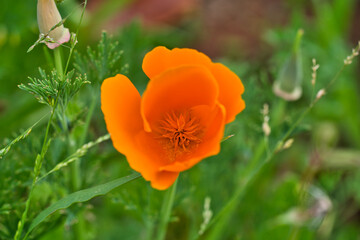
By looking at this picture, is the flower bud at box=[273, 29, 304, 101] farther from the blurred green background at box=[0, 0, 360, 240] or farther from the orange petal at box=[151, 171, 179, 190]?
the orange petal at box=[151, 171, 179, 190]

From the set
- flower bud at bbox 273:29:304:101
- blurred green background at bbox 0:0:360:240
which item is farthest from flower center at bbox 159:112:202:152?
flower bud at bbox 273:29:304:101

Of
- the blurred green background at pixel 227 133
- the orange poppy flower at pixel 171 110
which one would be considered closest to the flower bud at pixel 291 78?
the blurred green background at pixel 227 133

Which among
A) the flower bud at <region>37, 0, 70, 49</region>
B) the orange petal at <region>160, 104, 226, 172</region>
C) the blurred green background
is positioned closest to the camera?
the orange petal at <region>160, 104, 226, 172</region>

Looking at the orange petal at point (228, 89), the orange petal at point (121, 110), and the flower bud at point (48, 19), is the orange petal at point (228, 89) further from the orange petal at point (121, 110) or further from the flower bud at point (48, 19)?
the flower bud at point (48, 19)

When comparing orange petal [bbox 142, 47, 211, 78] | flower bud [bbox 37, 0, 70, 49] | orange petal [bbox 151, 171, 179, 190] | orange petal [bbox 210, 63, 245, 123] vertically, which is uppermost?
flower bud [bbox 37, 0, 70, 49]

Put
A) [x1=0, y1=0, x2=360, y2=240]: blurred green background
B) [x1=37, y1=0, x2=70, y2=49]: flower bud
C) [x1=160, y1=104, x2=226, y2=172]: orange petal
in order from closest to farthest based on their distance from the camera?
1. [x1=160, y1=104, x2=226, y2=172]: orange petal
2. [x1=37, y1=0, x2=70, y2=49]: flower bud
3. [x1=0, y1=0, x2=360, y2=240]: blurred green background

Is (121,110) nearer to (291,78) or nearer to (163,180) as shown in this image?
(163,180)

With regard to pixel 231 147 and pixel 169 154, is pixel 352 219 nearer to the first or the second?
pixel 231 147
